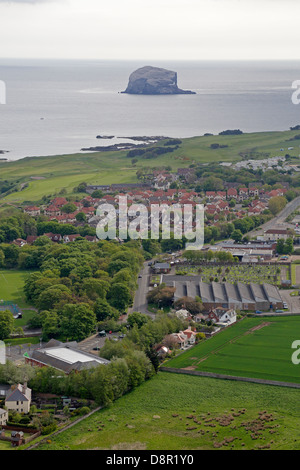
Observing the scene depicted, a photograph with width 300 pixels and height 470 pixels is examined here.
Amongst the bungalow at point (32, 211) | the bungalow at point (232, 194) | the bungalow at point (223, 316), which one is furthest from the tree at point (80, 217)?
the bungalow at point (223, 316)

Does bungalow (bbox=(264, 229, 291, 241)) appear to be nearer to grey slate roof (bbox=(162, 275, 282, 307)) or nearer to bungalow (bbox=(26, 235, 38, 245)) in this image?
grey slate roof (bbox=(162, 275, 282, 307))

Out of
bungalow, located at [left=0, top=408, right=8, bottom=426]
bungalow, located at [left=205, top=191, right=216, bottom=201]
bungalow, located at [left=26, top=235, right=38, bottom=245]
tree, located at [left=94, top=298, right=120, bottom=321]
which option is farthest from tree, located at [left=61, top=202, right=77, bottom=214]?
bungalow, located at [left=0, top=408, right=8, bottom=426]

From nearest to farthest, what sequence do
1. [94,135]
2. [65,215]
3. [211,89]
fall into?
[65,215] → [94,135] → [211,89]

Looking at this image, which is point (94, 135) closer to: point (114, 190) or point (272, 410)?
point (114, 190)

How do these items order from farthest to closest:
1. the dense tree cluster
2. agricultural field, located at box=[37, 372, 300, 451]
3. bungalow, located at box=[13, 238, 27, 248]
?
bungalow, located at box=[13, 238, 27, 248]
the dense tree cluster
agricultural field, located at box=[37, 372, 300, 451]

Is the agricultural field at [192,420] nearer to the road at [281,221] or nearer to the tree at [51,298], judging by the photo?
the tree at [51,298]

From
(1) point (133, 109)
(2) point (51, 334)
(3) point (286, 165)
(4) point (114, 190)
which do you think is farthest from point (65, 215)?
(1) point (133, 109)
